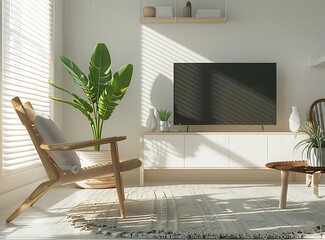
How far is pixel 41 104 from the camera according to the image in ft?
16.3

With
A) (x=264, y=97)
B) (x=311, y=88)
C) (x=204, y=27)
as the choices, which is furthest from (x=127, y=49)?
(x=311, y=88)

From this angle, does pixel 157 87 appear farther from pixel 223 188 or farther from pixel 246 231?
pixel 246 231

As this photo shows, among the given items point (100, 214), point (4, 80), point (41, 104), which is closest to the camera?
point (100, 214)

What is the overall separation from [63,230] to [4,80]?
1.64 meters

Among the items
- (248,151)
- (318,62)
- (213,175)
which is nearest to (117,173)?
(248,151)

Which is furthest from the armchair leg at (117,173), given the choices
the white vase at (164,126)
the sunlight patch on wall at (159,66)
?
the sunlight patch on wall at (159,66)

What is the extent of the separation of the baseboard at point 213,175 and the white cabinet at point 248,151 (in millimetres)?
405

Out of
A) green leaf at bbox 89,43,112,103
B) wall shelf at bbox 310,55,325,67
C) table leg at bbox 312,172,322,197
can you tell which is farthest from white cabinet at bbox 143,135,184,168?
wall shelf at bbox 310,55,325,67

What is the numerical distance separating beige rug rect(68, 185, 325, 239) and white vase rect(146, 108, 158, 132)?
1006mm

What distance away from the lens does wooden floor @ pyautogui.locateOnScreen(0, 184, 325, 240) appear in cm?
288

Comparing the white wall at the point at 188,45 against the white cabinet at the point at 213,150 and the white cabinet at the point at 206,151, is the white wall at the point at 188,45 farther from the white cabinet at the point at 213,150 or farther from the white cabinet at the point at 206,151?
the white cabinet at the point at 206,151

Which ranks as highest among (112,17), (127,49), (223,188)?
(112,17)

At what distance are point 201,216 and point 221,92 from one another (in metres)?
2.50

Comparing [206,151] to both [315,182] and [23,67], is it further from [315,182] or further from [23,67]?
[23,67]
